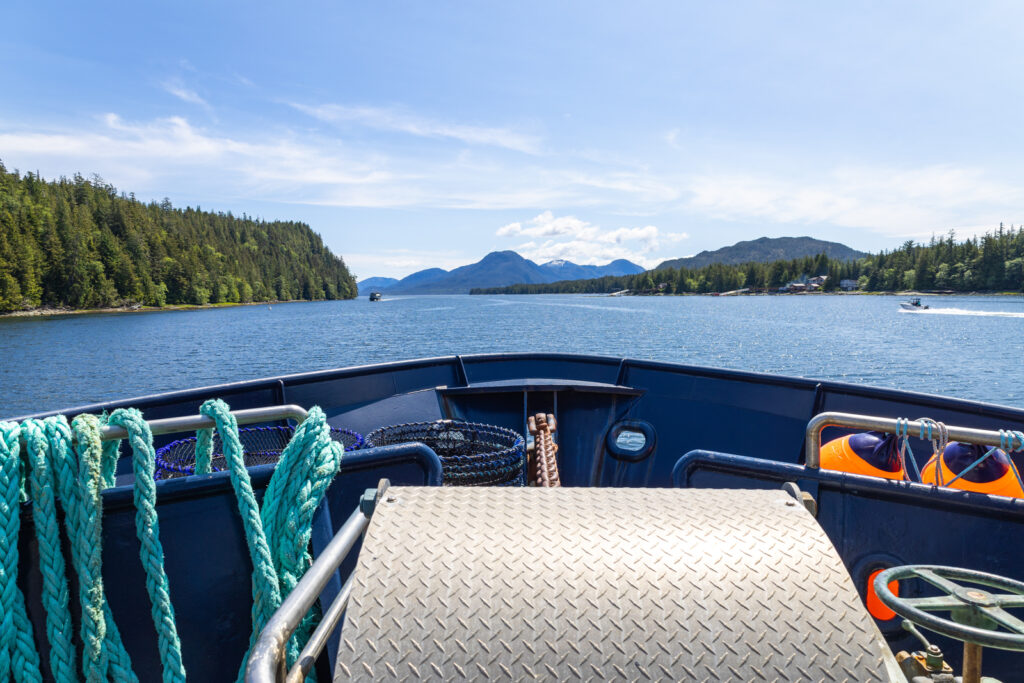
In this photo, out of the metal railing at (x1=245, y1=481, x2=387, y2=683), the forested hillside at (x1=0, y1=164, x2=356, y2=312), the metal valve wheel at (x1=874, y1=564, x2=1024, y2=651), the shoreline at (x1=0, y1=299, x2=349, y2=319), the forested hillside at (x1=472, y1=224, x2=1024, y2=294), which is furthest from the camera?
the forested hillside at (x1=472, y1=224, x2=1024, y2=294)

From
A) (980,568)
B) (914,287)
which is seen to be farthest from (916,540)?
(914,287)

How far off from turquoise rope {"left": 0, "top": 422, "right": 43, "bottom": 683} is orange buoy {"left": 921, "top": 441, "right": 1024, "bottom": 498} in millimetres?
3758

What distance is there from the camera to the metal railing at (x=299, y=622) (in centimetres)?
112

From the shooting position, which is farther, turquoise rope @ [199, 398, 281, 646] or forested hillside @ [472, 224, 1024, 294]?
forested hillside @ [472, 224, 1024, 294]

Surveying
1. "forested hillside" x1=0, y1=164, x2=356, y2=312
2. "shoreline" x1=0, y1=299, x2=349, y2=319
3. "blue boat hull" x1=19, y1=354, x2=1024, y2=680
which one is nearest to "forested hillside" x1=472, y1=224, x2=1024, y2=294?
"forested hillside" x1=0, y1=164, x2=356, y2=312

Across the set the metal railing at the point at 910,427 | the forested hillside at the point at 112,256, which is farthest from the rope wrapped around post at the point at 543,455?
the forested hillside at the point at 112,256

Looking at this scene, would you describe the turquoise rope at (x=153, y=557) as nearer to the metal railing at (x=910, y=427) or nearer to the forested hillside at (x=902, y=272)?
the metal railing at (x=910, y=427)

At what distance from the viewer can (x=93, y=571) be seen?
1.84 m

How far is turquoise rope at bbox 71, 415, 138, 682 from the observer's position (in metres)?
1.82

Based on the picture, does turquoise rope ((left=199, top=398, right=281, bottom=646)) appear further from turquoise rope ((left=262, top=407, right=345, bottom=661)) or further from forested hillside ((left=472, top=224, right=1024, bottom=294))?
forested hillside ((left=472, top=224, right=1024, bottom=294))

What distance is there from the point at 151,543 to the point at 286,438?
9.20ft

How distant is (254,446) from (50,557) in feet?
9.69

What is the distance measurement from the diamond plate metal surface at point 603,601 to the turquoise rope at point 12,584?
1.22 metres

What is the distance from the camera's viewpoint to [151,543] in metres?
1.88
